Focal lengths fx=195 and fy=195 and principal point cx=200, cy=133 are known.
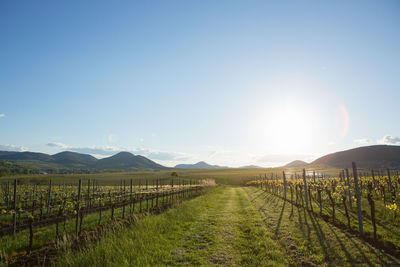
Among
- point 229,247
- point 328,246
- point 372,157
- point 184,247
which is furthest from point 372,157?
point 184,247

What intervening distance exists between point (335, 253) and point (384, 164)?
146630 millimetres

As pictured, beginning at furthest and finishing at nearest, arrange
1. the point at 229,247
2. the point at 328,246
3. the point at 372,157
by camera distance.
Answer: the point at 372,157
the point at 229,247
the point at 328,246

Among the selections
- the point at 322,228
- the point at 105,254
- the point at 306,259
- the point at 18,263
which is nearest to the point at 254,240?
the point at 306,259

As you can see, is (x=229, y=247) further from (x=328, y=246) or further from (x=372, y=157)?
(x=372, y=157)

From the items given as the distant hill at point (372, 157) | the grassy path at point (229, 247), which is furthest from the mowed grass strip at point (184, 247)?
the distant hill at point (372, 157)

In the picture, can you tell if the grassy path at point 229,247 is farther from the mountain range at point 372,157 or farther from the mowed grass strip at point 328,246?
the mountain range at point 372,157

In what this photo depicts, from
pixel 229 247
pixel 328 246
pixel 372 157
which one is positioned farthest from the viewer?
pixel 372 157

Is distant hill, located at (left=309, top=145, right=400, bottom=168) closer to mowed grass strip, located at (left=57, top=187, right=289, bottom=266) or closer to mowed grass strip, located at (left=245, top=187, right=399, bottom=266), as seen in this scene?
mowed grass strip, located at (left=245, top=187, right=399, bottom=266)

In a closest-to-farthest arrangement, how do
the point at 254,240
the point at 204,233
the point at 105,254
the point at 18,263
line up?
the point at 105,254 → the point at 18,263 → the point at 254,240 → the point at 204,233

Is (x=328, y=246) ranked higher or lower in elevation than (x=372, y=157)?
lower

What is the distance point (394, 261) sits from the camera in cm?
530

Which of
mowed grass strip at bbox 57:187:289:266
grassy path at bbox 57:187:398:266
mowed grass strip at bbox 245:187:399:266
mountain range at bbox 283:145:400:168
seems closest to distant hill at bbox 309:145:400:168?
mountain range at bbox 283:145:400:168

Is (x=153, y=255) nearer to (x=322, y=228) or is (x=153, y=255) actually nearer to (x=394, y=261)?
(x=394, y=261)

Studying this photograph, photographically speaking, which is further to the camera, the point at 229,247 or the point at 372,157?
the point at 372,157
